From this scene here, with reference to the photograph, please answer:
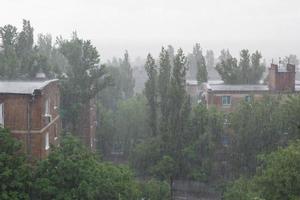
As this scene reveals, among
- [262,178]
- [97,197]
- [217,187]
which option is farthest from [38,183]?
[217,187]

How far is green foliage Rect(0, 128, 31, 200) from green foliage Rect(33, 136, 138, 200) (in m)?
0.74

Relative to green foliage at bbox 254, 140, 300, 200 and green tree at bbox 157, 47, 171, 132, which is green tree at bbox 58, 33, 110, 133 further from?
green foliage at bbox 254, 140, 300, 200

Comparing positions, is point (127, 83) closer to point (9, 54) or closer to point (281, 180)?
point (9, 54)

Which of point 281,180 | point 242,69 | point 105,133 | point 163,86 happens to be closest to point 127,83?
point 242,69

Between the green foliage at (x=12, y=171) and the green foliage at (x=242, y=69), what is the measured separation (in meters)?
40.9

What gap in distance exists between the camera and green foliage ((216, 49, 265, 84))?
62.0 metres

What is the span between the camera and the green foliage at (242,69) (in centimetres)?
6197

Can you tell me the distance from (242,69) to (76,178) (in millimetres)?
42941

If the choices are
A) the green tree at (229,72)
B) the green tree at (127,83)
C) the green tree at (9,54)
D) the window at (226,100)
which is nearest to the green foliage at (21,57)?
the green tree at (9,54)

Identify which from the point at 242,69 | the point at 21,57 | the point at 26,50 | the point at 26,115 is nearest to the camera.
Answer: the point at 26,115

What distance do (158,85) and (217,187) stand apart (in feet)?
34.9

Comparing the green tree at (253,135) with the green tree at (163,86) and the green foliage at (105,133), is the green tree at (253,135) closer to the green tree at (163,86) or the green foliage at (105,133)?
the green tree at (163,86)

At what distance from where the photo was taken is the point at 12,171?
74.9ft

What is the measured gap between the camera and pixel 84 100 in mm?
43281
